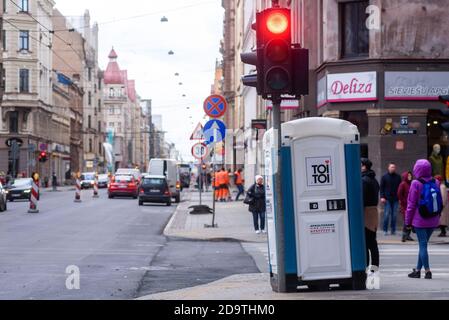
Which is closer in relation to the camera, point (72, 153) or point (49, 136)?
point (49, 136)

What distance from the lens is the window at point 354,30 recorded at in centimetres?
2641

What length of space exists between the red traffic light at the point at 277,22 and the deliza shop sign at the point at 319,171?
1.72 m

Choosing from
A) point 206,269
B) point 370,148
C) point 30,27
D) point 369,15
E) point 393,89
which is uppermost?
point 30,27

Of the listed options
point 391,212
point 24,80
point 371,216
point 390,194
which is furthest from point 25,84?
point 371,216

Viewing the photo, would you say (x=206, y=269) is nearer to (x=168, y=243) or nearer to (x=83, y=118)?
(x=168, y=243)

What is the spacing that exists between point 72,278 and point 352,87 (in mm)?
13977

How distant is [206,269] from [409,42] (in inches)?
476

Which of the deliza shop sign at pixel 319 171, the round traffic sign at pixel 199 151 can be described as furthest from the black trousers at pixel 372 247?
the round traffic sign at pixel 199 151

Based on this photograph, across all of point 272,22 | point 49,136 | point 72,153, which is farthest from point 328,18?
point 72,153

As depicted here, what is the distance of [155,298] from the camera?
1152 cm

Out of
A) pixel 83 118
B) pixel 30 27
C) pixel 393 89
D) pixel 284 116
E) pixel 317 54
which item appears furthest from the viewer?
pixel 83 118

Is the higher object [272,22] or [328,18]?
[328,18]

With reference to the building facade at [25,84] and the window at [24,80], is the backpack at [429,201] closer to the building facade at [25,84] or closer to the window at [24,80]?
the building facade at [25,84]

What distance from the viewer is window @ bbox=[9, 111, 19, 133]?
83375mm
